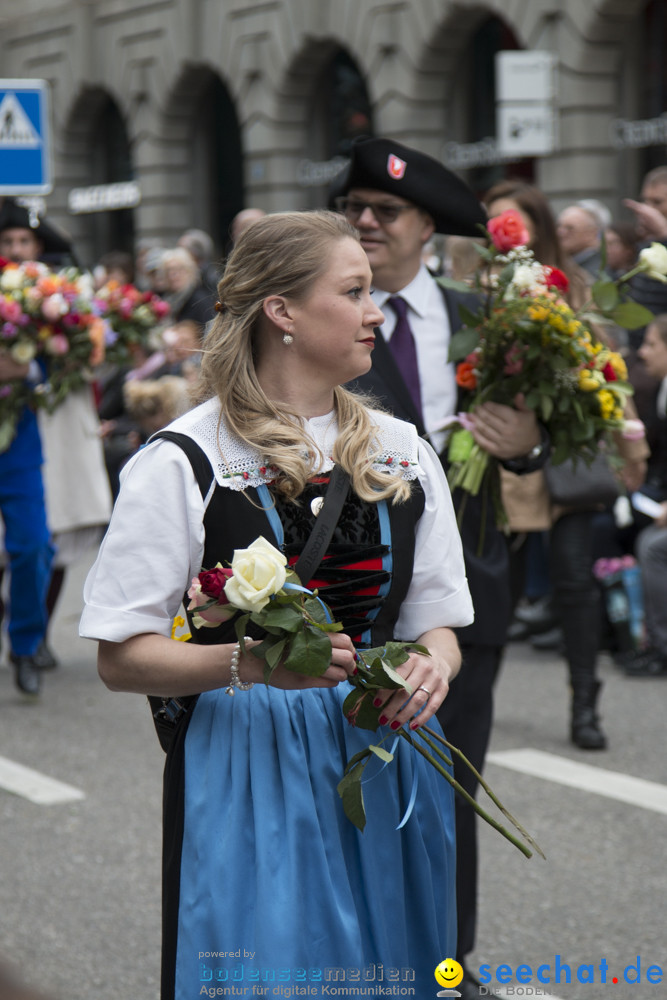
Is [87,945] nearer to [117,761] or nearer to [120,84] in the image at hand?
[117,761]

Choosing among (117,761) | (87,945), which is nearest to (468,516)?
(87,945)

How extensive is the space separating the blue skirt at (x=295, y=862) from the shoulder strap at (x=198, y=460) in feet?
1.19

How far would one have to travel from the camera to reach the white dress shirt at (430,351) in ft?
13.1

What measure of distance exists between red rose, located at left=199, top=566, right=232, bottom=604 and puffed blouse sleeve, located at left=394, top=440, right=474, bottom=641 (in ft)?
1.75

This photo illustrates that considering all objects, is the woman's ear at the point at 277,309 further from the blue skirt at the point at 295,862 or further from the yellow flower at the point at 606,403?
the yellow flower at the point at 606,403

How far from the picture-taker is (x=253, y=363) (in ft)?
9.00

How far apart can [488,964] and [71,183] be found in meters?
27.8

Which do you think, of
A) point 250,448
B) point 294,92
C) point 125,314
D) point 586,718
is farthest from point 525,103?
point 294,92

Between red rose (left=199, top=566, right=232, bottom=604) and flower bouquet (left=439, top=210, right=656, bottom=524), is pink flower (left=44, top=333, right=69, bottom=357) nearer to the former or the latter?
flower bouquet (left=439, top=210, right=656, bottom=524)

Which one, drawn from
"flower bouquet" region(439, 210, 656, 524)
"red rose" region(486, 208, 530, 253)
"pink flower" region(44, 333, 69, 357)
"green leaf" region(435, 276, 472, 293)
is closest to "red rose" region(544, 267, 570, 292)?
"flower bouquet" region(439, 210, 656, 524)

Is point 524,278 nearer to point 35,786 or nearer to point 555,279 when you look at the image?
point 555,279

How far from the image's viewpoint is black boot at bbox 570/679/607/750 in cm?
628

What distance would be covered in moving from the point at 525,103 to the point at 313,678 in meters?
10.3

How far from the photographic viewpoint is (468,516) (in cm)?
407
